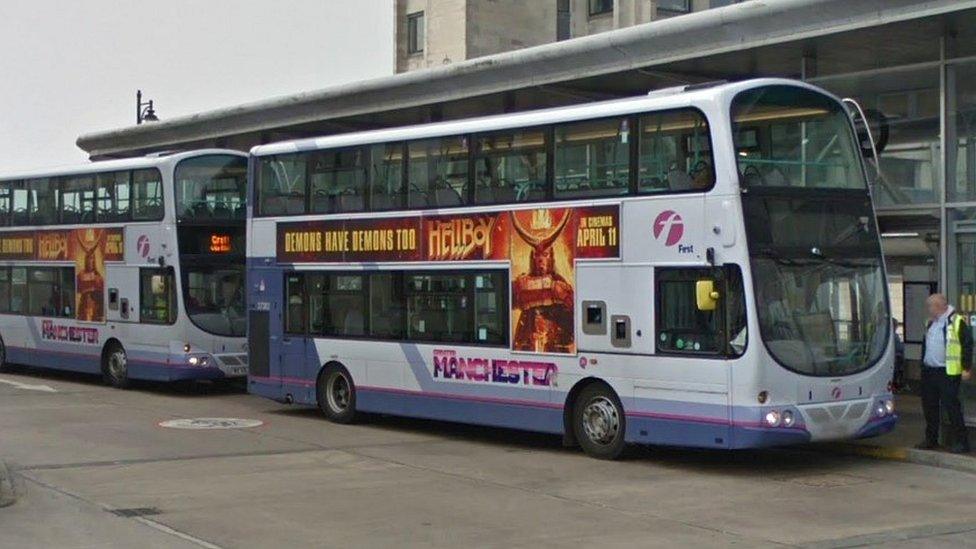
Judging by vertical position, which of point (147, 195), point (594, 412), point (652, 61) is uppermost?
point (652, 61)

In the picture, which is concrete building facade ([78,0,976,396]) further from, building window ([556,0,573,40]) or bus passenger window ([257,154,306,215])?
building window ([556,0,573,40])

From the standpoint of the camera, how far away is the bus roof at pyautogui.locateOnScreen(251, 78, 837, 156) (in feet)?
49.6

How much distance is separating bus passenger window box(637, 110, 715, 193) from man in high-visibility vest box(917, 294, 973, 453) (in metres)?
3.18

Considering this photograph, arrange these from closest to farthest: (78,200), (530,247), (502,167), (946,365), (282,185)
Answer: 1. (946,365)
2. (530,247)
3. (502,167)
4. (282,185)
5. (78,200)

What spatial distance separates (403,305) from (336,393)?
225cm

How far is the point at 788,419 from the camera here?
14547mm

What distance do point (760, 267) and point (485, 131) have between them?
178 inches

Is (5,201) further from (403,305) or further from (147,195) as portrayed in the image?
(403,305)

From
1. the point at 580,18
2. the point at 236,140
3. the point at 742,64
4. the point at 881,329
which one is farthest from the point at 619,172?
the point at 580,18

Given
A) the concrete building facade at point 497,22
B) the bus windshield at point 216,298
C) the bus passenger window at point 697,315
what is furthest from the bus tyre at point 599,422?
the concrete building facade at point 497,22

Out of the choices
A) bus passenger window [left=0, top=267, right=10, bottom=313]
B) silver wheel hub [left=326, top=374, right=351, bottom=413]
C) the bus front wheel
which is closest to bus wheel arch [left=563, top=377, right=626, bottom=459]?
silver wheel hub [left=326, top=374, right=351, bottom=413]

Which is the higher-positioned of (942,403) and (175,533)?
(942,403)

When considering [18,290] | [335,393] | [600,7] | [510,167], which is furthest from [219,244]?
[600,7]

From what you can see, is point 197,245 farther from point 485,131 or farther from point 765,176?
point 765,176
